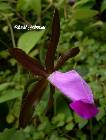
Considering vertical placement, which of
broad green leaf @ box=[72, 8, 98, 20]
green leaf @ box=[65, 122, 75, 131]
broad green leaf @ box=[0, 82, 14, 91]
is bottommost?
green leaf @ box=[65, 122, 75, 131]

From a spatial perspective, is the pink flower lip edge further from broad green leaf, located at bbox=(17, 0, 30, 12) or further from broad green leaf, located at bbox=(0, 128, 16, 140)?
broad green leaf, located at bbox=(17, 0, 30, 12)

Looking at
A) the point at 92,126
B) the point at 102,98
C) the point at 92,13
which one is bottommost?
the point at 92,126

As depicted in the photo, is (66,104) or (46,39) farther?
(46,39)

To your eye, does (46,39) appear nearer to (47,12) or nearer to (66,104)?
(47,12)

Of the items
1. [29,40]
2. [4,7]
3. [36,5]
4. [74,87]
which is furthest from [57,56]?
[74,87]

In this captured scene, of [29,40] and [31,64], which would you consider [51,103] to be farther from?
[29,40]

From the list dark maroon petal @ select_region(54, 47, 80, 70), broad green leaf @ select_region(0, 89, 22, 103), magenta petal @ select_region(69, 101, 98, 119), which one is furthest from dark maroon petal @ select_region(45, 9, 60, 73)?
broad green leaf @ select_region(0, 89, 22, 103)

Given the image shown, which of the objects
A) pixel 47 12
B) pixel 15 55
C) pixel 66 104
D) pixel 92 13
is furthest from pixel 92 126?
pixel 47 12
